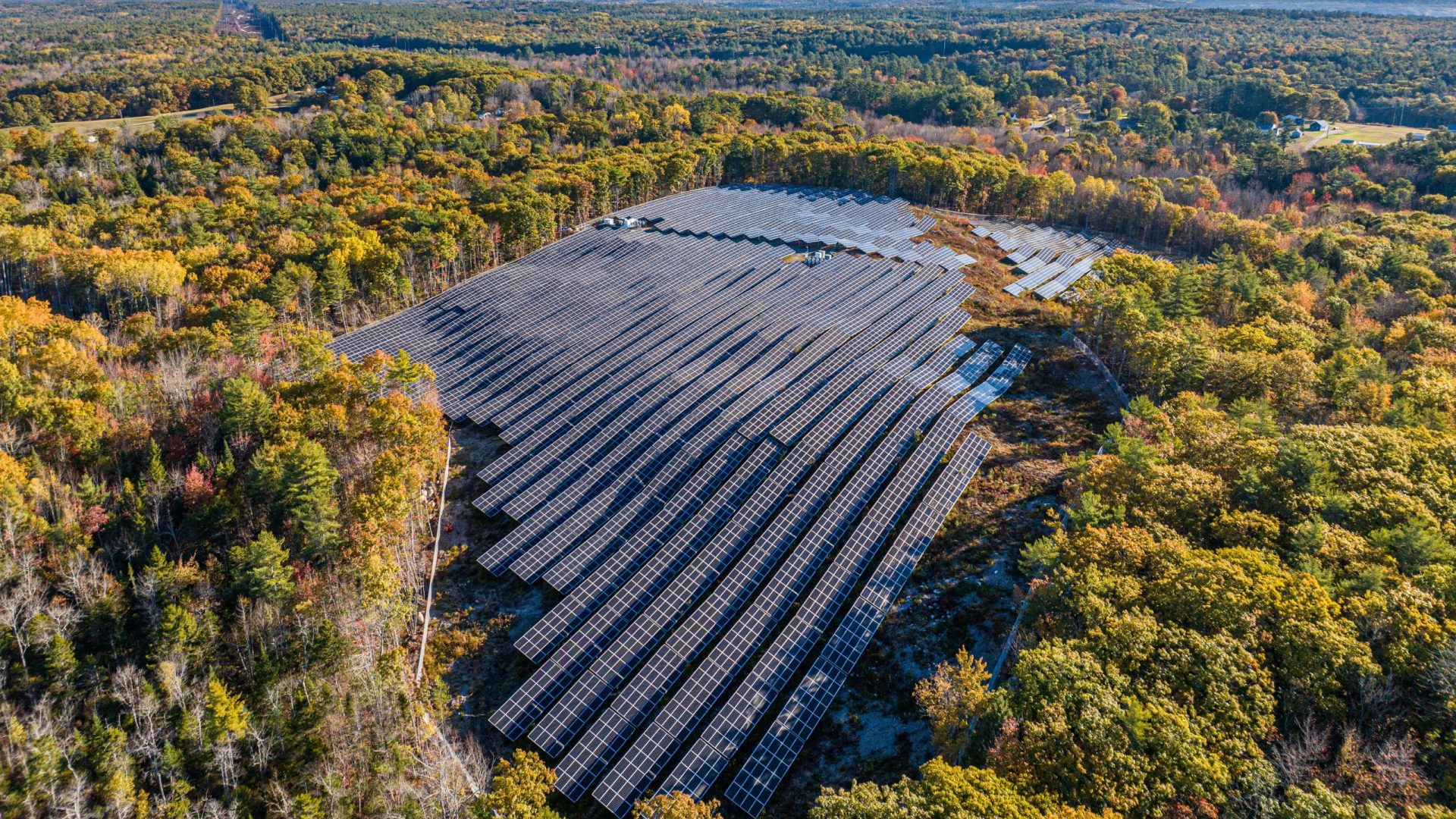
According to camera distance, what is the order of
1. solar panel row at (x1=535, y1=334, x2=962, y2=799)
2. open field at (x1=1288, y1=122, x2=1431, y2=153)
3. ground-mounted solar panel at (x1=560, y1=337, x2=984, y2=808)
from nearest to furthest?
solar panel row at (x1=535, y1=334, x2=962, y2=799), ground-mounted solar panel at (x1=560, y1=337, x2=984, y2=808), open field at (x1=1288, y1=122, x2=1431, y2=153)

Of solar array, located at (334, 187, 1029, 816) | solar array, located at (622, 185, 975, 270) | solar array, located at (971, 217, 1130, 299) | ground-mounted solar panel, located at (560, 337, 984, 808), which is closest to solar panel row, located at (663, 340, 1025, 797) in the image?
solar array, located at (334, 187, 1029, 816)

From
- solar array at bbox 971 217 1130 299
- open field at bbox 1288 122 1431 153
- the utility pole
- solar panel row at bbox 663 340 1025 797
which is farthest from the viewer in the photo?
open field at bbox 1288 122 1431 153

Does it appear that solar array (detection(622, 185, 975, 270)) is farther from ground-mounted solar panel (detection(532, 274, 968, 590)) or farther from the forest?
ground-mounted solar panel (detection(532, 274, 968, 590))

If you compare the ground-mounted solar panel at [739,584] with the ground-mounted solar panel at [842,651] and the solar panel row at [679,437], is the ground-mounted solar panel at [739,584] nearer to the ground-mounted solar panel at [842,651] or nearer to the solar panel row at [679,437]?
the ground-mounted solar panel at [842,651]

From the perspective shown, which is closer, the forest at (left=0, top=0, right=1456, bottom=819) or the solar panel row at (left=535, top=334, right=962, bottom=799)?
the forest at (left=0, top=0, right=1456, bottom=819)

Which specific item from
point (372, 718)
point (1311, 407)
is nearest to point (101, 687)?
point (372, 718)

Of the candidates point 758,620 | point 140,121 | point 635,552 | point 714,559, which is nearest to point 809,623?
point 758,620

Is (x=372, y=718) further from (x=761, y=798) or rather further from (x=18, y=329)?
(x=18, y=329)
